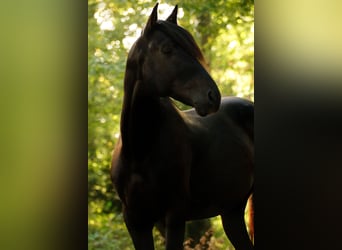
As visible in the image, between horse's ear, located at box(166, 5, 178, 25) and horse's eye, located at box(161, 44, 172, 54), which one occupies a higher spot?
horse's ear, located at box(166, 5, 178, 25)

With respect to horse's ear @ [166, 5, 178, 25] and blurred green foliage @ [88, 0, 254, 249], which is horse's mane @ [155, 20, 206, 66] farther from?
blurred green foliage @ [88, 0, 254, 249]

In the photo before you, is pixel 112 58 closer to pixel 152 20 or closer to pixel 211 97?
pixel 152 20

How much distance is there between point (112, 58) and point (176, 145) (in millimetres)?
575

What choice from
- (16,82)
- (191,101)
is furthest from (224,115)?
(16,82)

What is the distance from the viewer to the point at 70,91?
3400 millimetres

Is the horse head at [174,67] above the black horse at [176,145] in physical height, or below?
above

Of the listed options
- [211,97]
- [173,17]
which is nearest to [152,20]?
[173,17]

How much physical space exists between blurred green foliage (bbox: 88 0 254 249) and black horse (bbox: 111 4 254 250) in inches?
3.0

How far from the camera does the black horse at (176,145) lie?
3193mm

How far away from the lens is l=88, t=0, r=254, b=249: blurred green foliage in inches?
134

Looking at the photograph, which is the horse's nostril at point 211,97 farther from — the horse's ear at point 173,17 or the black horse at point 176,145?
the horse's ear at point 173,17

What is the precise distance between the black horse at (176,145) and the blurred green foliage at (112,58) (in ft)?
0.25

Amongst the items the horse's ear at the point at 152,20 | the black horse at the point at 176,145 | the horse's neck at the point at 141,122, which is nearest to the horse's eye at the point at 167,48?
the black horse at the point at 176,145

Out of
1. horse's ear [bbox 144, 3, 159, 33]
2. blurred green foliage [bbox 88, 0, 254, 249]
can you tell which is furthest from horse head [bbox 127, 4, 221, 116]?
blurred green foliage [bbox 88, 0, 254, 249]
